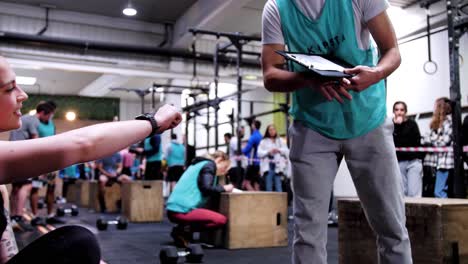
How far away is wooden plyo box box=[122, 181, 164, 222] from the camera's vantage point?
5.97 metres

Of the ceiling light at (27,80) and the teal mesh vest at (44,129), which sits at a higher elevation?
the ceiling light at (27,80)

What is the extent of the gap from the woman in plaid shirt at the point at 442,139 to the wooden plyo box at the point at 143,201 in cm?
304

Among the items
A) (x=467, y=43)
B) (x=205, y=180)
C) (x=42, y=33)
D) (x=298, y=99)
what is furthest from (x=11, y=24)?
(x=298, y=99)

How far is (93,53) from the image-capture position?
392 inches

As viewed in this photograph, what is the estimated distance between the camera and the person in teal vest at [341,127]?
1525 millimetres

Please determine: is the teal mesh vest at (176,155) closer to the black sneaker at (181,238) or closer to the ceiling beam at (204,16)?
the ceiling beam at (204,16)

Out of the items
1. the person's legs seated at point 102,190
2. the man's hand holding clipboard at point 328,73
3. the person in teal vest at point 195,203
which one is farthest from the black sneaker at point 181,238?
the person's legs seated at point 102,190

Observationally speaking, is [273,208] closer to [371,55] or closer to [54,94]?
[371,55]

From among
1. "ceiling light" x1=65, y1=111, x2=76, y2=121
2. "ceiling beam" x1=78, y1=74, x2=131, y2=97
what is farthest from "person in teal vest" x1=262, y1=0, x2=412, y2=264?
"ceiling light" x1=65, y1=111, x2=76, y2=121

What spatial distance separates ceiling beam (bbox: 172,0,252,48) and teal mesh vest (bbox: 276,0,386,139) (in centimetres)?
610

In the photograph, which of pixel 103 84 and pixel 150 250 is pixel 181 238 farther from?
pixel 103 84

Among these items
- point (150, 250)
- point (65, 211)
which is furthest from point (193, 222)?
point (65, 211)

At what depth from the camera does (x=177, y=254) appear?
3.04 meters

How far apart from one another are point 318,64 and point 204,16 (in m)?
7.33
